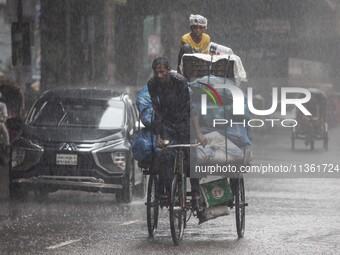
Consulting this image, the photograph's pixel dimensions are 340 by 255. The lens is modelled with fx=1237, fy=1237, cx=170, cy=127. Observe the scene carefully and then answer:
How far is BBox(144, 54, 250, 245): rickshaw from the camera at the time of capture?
41.6ft

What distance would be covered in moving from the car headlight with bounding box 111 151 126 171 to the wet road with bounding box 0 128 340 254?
570 mm

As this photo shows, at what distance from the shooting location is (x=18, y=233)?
13.2 m

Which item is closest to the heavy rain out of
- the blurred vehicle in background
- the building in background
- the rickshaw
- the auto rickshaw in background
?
the rickshaw

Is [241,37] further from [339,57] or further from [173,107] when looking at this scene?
[173,107]

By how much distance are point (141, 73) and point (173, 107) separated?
3415cm

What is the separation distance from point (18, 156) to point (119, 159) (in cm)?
144

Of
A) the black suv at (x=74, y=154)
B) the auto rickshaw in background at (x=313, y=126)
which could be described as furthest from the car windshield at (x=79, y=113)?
the auto rickshaw in background at (x=313, y=126)

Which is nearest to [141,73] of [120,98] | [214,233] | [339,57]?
[120,98]

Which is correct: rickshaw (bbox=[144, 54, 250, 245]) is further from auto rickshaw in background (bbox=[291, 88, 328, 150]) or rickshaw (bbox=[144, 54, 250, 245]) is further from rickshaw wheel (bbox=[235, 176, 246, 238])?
auto rickshaw in background (bbox=[291, 88, 328, 150])

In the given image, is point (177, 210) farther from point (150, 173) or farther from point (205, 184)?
point (205, 184)

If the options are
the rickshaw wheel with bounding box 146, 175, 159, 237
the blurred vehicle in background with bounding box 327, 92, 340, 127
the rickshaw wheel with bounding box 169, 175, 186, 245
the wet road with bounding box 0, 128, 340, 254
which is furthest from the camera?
the blurred vehicle in background with bounding box 327, 92, 340, 127

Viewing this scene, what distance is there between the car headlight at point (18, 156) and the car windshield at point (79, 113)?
2.14 feet

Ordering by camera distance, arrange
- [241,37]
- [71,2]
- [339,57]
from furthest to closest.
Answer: [339,57] → [241,37] → [71,2]

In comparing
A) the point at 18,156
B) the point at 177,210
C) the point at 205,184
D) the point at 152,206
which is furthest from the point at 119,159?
the point at 177,210
